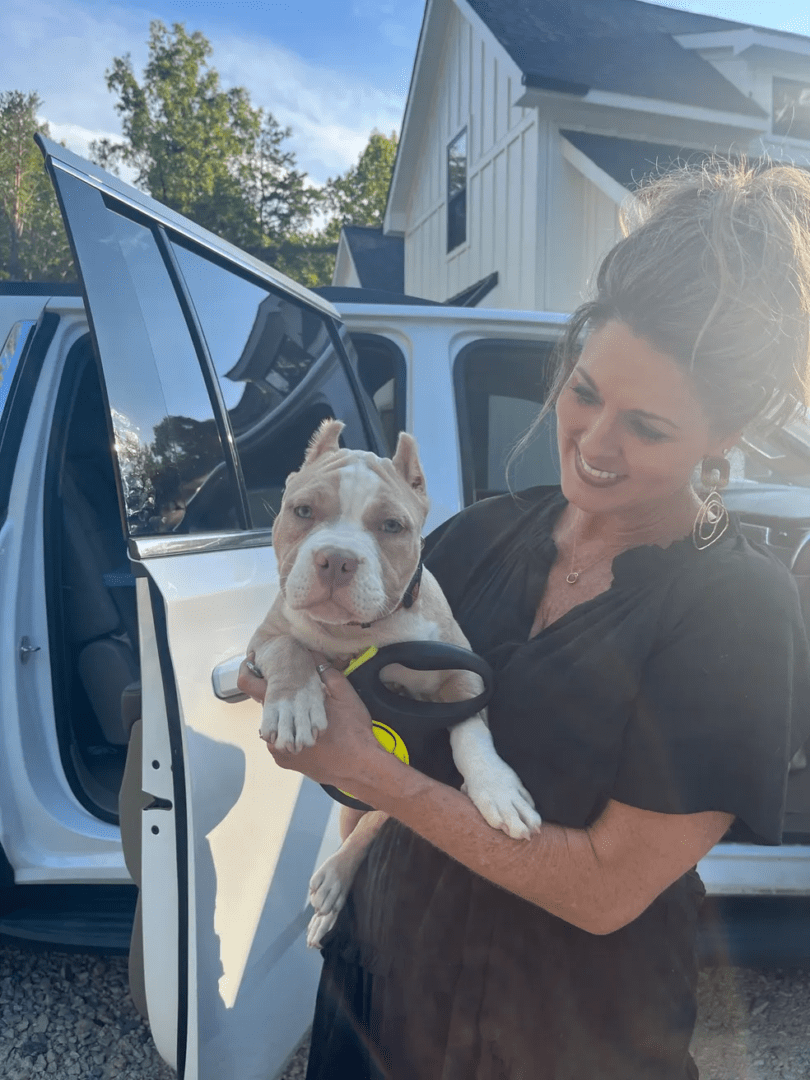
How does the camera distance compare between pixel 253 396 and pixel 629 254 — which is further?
pixel 253 396

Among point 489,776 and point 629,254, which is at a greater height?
point 629,254

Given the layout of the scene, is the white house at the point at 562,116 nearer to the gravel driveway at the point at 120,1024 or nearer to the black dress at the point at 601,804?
the gravel driveway at the point at 120,1024

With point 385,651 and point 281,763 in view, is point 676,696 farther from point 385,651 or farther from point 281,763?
point 281,763

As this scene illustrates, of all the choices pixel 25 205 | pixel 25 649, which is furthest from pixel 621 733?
pixel 25 205

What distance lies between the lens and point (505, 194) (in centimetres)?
1173

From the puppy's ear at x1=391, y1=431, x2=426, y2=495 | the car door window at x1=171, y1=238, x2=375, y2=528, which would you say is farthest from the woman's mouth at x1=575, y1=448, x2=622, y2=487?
the car door window at x1=171, y1=238, x2=375, y2=528

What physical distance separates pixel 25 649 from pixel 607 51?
12256 mm

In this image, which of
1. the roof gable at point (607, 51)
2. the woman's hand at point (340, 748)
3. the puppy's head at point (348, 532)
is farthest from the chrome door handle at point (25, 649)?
the roof gable at point (607, 51)

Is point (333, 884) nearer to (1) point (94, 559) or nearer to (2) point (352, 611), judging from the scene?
(2) point (352, 611)

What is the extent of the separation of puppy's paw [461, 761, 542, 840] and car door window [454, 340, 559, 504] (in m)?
1.93

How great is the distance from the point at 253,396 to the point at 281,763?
131 centimetres

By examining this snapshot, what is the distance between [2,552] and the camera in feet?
8.87

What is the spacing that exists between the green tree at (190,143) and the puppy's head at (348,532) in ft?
95.0

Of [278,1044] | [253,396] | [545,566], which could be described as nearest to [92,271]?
[253,396]
